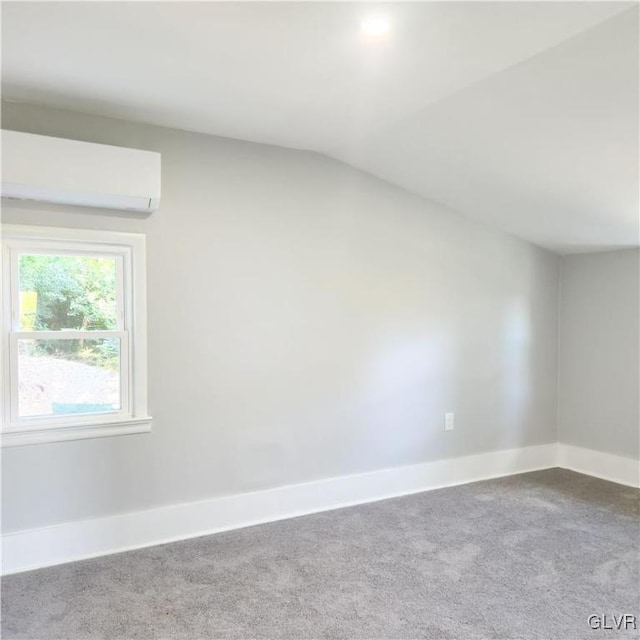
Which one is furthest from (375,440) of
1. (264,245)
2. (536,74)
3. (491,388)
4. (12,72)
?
(12,72)

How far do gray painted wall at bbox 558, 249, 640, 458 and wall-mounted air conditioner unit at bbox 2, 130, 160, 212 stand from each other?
3560mm

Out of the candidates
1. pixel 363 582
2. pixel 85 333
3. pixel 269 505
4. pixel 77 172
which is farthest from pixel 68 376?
pixel 363 582

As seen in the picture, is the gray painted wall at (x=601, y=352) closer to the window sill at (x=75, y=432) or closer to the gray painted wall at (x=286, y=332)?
the gray painted wall at (x=286, y=332)

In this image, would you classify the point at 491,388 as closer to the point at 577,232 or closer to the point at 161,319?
the point at 577,232

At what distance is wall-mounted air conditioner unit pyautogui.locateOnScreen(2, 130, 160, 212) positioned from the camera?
244 cm

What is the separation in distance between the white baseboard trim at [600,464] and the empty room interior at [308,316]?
0.08 feet

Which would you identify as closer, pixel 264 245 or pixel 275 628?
pixel 275 628

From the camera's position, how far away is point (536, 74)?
217 centimetres

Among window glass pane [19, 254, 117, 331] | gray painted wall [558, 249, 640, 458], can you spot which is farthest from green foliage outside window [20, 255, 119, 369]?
gray painted wall [558, 249, 640, 458]

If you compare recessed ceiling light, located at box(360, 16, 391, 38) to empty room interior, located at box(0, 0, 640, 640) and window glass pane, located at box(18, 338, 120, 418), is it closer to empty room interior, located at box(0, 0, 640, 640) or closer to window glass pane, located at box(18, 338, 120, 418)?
empty room interior, located at box(0, 0, 640, 640)

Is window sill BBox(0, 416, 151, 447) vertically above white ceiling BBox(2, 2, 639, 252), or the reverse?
white ceiling BBox(2, 2, 639, 252)

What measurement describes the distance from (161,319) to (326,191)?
141 cm

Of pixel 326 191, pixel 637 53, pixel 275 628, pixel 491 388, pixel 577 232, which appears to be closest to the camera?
pixel 637 53

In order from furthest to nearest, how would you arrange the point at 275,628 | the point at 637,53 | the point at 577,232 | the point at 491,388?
1. the point at 491,388
2. the point at 577,232
3. the point at 275,628
4. the point at 637,53
